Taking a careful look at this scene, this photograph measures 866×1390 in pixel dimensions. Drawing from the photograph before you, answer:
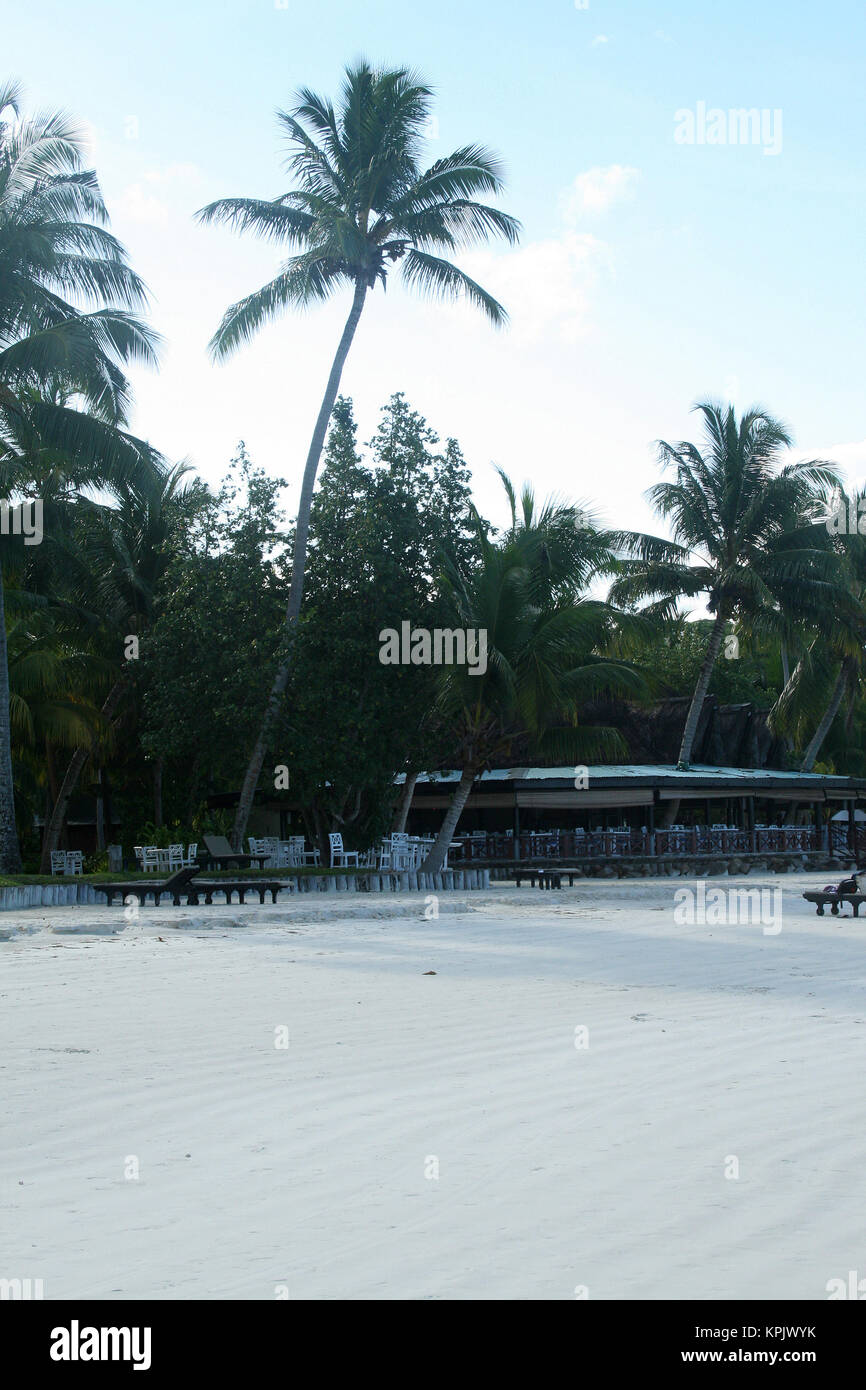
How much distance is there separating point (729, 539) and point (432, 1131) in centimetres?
2721

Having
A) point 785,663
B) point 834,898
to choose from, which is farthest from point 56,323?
point 785,663

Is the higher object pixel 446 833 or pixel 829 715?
pixel 829 715

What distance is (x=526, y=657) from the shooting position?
2333cm

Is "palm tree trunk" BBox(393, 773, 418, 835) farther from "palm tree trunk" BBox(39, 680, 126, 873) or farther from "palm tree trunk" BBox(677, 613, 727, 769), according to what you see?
"palm tree trunk" BBox(677, 613, 727, 769)

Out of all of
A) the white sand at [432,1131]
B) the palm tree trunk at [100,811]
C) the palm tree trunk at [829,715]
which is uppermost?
the palm tree trunk at [829,715]

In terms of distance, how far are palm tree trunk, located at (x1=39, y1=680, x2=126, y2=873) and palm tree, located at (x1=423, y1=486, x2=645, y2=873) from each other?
789 centimetres

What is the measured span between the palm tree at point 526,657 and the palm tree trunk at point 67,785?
7.89m

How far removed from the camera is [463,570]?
2481 centimetres

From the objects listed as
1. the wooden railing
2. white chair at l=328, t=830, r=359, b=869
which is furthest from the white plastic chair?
the wooden railing

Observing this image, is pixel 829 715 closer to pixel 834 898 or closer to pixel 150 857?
pixel 834 898

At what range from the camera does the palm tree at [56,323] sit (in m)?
20.4

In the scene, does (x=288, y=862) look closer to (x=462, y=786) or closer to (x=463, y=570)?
(x=462, y=786)

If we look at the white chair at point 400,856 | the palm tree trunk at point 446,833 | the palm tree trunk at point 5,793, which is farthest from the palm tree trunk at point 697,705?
the palm tree trunk at point 5,793

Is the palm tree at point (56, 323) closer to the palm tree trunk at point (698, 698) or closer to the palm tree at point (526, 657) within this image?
the palm tree at point (526, 657)
